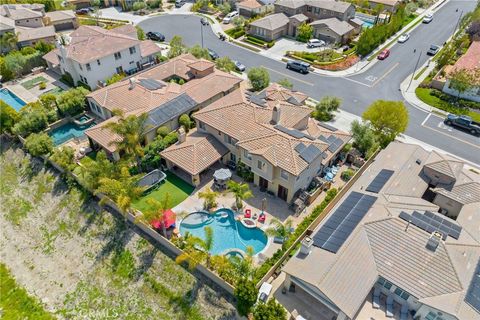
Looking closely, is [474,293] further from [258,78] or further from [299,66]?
[299,66]

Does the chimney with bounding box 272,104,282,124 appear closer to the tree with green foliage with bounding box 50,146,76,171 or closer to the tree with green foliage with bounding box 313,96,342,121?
the tree with green foliage with bounding box 313,96,342,121

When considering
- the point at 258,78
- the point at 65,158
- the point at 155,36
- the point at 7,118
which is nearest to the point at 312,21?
the point at 258,78

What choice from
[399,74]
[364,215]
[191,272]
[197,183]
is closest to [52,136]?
[197,183]

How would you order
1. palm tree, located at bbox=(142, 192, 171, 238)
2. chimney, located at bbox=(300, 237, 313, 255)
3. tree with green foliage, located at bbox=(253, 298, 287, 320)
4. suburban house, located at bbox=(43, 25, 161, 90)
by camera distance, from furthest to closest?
suburban house, located at bbox=(43, 25, 161, 90)
palm tree, located at bbox=(142, 192, 171, 238)
chimney, located at bbox=(300, 237, 313, 255)
tree with green foliage, located at bbox=(253, 298, 287, 320)

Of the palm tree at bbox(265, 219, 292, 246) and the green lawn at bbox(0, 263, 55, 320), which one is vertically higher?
the palm tree at bbox(265, 219, 292, 246)

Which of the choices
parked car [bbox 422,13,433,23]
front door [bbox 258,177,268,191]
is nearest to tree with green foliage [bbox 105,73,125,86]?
front door [bbox 258,177,268,191]
